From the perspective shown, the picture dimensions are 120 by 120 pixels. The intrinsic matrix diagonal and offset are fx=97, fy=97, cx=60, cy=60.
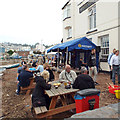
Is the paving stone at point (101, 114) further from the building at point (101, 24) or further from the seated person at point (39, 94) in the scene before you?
the building at point (101, 24)

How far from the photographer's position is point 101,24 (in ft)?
29.9

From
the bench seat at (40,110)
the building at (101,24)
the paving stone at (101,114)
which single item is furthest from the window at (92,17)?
the bench seat at (40,110)

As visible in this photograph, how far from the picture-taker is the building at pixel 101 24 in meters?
7.89

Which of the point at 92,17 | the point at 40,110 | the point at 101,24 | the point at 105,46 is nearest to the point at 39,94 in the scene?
the point at 40,110

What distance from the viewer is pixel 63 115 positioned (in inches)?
116

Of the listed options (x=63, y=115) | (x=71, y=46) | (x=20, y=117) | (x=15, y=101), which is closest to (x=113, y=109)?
(x=63, y=115)

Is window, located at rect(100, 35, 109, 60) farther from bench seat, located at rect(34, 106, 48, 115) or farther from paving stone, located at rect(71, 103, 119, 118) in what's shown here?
bench seat, located at rect(34, 106, 48, 115)

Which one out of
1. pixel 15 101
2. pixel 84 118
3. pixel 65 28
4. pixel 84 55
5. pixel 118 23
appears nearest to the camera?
pixel 84 118

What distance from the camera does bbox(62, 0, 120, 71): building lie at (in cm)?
789

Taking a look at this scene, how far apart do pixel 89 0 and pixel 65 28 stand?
5.60 metres

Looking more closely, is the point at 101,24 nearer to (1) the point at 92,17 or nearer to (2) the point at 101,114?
(1) the point at 92,17

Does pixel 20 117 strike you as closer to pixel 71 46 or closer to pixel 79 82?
pixel 79 82

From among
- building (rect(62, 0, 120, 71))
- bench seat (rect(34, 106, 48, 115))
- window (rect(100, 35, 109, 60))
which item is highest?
building (rect(62, 0, 120, 71))

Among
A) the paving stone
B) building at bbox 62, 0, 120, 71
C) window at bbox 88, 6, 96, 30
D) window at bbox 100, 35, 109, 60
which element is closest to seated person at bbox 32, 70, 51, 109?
the paving stone
